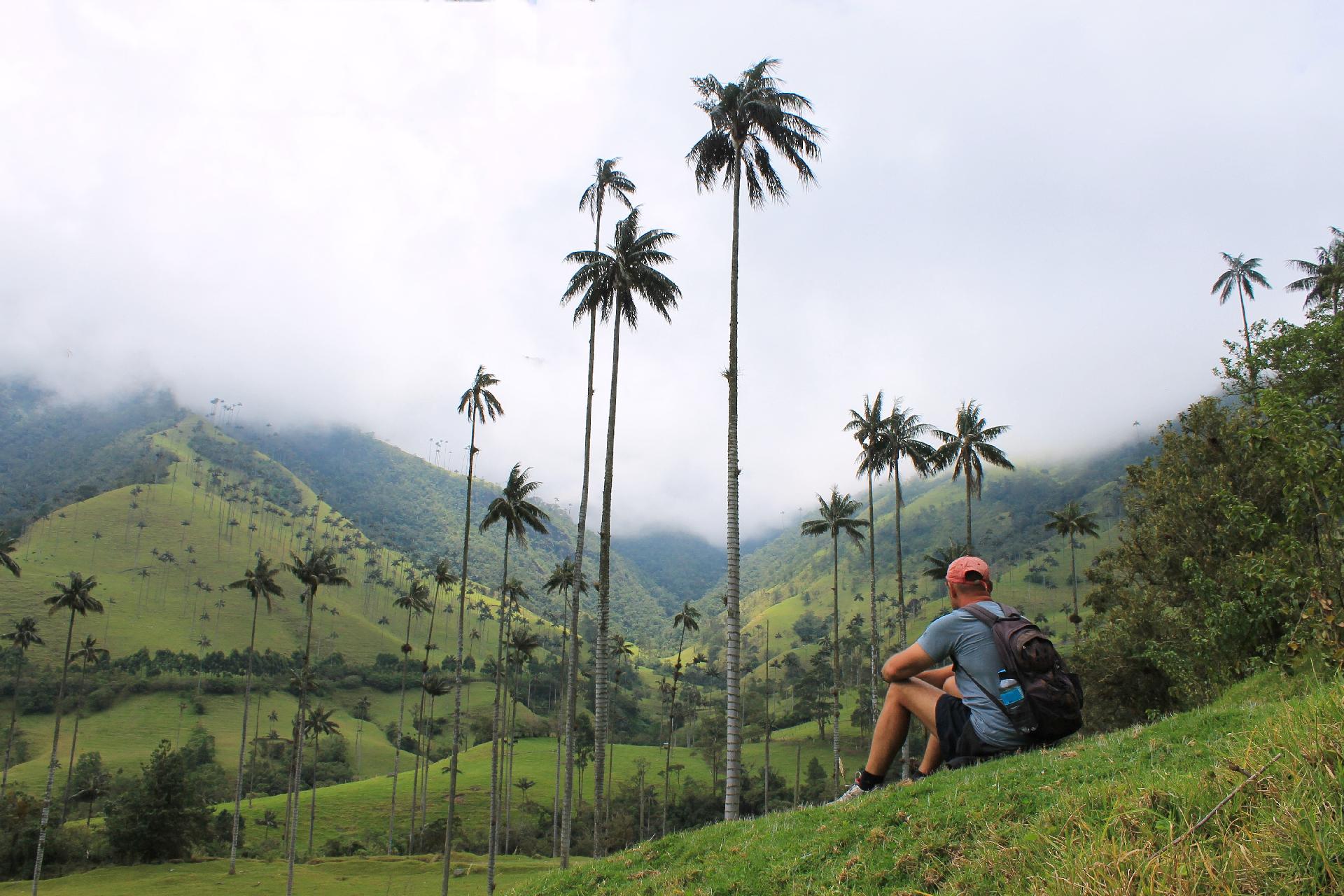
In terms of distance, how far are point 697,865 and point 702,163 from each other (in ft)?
74.5

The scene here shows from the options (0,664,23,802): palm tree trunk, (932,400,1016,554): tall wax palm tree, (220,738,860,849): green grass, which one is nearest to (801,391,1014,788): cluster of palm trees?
Answer: (932,400,1016,554): tall wax palm tree

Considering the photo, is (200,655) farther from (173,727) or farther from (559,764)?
(559,764)

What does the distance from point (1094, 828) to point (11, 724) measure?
417ft

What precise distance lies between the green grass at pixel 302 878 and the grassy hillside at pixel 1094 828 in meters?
42.4

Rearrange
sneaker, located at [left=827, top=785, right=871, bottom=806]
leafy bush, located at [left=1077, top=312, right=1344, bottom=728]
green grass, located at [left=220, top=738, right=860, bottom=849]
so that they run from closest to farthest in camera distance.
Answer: sneaker, located at [left=827, top=785, right=871, bottom=806] → leafy bush, located at [left=1077, top=312, right=1344, bottom=728] → green grass, located at [left=220, top=738, right=860, bottom=849]

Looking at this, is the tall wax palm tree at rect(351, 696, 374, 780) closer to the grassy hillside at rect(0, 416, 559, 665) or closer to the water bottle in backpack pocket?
the grassy hillside at rect(0, 416, 559, 665)

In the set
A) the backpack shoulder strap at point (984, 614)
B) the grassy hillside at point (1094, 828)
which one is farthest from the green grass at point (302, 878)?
the backpack shoulder strap at point (984, 614)

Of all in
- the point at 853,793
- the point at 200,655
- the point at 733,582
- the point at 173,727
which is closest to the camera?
the point at 853,793

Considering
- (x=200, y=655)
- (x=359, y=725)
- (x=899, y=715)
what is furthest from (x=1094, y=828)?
(x=200, y=655)

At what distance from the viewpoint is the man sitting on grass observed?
5637 mm

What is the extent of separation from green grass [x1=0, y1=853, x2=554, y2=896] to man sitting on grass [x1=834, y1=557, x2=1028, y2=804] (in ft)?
144

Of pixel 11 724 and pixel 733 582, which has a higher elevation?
pixel 733 582

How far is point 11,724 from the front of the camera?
89625 millimetres

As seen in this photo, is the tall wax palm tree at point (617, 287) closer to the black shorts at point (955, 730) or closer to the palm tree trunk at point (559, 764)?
the palm tree trunk at point (559, 764)
